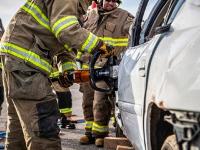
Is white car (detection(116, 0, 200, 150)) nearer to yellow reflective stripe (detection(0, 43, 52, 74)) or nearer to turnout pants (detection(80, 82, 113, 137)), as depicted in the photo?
yellow reflective stripe (detection(0, 43, 52, 74))

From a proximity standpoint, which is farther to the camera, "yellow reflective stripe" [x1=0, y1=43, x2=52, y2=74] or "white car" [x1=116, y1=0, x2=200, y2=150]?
"yellow reflective stripe" [x1=0, y1=43, x2=52, y2=74]

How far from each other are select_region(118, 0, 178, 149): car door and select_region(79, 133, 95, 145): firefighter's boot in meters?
2.00

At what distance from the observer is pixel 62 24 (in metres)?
3.20

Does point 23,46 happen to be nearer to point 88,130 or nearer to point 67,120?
point 88,130

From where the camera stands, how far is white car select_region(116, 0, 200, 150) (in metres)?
1.66

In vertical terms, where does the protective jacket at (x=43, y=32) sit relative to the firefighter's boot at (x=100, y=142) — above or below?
above

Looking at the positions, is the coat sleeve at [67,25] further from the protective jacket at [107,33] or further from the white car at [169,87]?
the protective jacket at [107,33]

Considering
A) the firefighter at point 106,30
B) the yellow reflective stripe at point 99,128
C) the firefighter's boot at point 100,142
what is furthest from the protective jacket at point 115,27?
the firefighter's boot at point 100,142

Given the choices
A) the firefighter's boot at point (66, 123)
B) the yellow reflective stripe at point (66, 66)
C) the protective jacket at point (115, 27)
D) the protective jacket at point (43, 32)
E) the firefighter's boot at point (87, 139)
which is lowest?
the firefighter's boot at point (87, 139)

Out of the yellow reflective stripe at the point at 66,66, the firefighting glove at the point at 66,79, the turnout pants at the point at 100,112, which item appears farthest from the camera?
the turnout pants at the point at 100,112

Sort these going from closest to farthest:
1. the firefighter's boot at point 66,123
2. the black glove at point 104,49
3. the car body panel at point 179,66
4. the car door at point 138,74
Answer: the car body panel at point 179,66
the car door at point 138,74
the black glove at point 104,49
the firefighter's boot at point 66,123

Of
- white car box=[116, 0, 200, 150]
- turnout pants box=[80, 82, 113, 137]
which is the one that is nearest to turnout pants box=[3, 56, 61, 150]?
white car box=[116, 0, 200, 150]

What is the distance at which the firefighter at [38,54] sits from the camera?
3215mm

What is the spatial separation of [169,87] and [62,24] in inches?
63.6
